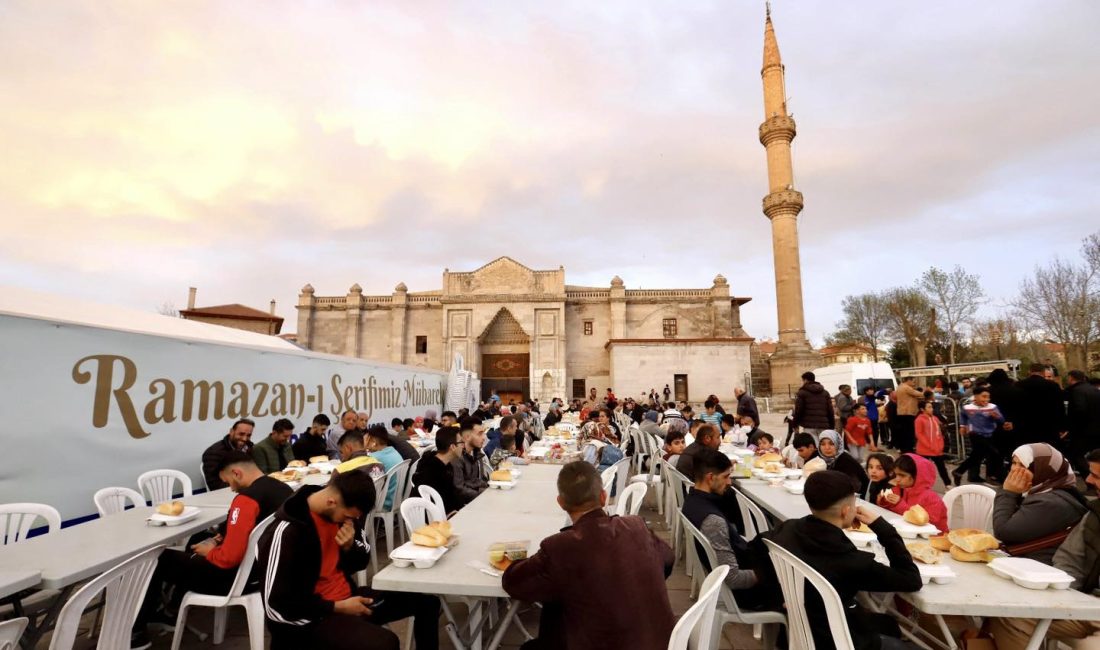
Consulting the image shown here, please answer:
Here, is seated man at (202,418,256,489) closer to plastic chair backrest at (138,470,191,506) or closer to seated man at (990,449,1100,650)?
plastic chair backrest at (138,470,191,506)

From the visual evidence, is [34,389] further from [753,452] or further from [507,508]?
[753,452]

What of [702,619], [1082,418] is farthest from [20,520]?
[1082,418]

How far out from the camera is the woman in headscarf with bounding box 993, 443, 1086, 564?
2.98 m

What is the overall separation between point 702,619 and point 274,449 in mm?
6225

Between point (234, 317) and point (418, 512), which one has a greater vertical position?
point (234, 317)

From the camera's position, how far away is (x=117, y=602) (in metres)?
2.48

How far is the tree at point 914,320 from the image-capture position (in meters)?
30.8

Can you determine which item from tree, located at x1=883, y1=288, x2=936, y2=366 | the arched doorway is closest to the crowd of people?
the arched doorway

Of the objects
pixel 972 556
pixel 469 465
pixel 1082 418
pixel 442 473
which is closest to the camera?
pixel 972 556

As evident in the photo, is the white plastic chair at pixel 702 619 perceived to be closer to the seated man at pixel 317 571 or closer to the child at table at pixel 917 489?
the seated man at pixel 317 571

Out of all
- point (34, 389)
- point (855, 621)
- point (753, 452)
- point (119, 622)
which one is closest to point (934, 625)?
point (855, 621)

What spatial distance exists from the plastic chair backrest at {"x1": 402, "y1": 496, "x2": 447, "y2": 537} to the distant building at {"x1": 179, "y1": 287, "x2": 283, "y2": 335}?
35.3 metres

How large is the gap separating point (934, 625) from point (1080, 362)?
26085mm

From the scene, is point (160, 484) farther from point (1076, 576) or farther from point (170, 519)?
point (1076, 576)
